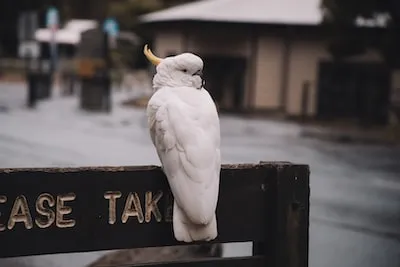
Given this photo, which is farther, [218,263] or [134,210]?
[218,263]

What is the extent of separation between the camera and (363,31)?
18.3 m

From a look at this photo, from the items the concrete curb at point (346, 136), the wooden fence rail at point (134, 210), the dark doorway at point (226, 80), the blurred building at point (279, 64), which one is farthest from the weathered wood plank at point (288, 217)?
the dark doorway at point (226, 80)

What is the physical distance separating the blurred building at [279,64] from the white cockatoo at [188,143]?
1815cm

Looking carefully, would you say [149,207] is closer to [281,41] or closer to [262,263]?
[262,263]

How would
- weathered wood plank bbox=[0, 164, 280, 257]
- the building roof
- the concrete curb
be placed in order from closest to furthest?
weathered wood plank bbox=[0, 164, 280, 257]
the concrete curb
the building roof

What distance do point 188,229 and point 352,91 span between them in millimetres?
19282

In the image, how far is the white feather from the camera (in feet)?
9.62

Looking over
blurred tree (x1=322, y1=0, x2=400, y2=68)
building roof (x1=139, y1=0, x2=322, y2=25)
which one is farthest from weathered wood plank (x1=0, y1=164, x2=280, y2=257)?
building roof (x1=139, y1=0, x2=322, y2=25)

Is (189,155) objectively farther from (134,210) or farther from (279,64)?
(279,64)

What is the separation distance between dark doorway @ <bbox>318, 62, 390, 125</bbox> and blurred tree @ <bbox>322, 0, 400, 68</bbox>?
2707 millimetres

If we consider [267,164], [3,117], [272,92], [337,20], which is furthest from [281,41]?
[267,164]

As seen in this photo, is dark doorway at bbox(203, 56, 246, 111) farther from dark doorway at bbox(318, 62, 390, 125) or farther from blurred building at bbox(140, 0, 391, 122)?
dark doorway at bbox(318, 62, 390, 125)

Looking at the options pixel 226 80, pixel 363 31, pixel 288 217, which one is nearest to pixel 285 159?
pixel 363 31

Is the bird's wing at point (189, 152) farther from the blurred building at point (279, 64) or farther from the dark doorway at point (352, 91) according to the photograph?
Answer: the dark doorway at point (352, 91)
